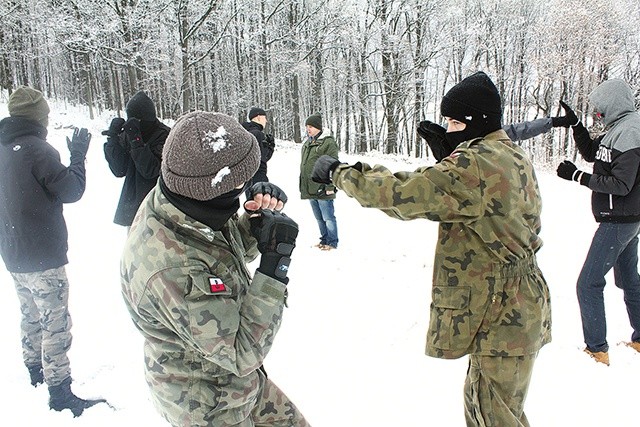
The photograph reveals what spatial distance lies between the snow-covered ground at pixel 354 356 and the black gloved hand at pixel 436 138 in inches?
70.2

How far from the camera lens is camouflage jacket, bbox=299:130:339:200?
623 centimetres

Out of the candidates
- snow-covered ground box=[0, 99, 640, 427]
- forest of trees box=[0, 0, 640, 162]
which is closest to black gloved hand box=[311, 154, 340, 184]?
snow-covered ground box=[0, 99, 640, 427]

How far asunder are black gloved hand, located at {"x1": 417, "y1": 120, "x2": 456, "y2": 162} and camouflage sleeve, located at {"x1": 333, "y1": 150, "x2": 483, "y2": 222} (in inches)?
11.8

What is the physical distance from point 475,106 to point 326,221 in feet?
14.5

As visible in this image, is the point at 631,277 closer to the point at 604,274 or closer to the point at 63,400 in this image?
the point at 604,274

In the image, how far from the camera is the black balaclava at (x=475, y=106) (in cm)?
214

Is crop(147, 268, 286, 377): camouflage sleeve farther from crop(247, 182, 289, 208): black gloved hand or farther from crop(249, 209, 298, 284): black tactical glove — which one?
crop(247, 182, 289, 208): black gloved hand

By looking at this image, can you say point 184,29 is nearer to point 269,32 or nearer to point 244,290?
point 269,32

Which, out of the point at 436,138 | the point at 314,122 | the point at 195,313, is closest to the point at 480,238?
the point at 436,138

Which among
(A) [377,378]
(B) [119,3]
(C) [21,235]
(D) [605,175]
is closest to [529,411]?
(A) [377,378]

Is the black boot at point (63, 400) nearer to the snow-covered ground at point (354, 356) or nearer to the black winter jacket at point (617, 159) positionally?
the snow-covered ground at point (354, 356)

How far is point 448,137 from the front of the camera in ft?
7.52

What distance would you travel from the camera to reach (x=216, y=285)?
1.53 metres

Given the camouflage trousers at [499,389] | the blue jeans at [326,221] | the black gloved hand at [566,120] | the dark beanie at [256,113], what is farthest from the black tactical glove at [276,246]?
the dark beanie at [256,113]
